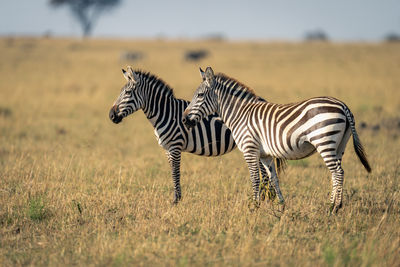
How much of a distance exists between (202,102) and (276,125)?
1.25 meters

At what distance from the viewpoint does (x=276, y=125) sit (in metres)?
5.96

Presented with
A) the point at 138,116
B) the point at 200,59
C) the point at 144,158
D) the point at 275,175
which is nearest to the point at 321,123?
the point at 275,175

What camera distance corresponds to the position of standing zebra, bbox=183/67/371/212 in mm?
5527

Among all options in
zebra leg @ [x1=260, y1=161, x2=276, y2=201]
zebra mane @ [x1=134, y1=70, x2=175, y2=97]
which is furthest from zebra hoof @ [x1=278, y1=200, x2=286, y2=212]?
zebra mane @ [x1=134, y1=70, x2=175, y2=97]

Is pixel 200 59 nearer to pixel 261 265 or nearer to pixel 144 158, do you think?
pixel 144 158

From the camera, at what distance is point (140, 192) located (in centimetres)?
699

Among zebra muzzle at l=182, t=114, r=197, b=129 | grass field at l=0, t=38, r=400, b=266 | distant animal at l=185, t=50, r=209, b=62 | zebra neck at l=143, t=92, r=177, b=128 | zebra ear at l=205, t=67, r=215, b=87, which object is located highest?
distant animal at l=185, t=50, r=209, b=62

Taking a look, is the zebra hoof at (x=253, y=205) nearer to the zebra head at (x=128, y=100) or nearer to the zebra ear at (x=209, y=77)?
the zebra ear at (x=209, y=77)

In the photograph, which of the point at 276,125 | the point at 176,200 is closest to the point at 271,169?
the point at 276,125

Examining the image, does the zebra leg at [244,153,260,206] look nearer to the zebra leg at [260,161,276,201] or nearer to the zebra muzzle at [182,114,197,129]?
the zebra leg at [260,161,276,201]

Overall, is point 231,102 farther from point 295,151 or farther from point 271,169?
point 295,151

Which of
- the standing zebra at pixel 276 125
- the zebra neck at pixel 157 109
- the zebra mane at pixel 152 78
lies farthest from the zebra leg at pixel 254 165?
the zebra mane at pixel 152 78

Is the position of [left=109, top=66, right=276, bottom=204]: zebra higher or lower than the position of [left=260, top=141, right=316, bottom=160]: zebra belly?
higher

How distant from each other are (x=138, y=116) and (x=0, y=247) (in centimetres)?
1180
